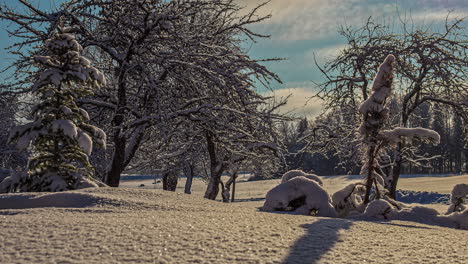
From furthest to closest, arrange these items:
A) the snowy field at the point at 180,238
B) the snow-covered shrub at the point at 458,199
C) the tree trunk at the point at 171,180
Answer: the tree trunk at the point at 171,180 → the snow-covered shrub at the point at 458,199 → the snowy field at the point at 180,238

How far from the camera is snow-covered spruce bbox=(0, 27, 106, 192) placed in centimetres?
616

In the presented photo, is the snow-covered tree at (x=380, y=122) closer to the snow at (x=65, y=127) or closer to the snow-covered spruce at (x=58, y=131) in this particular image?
the snow-covered spruce at (x=58, y=131)

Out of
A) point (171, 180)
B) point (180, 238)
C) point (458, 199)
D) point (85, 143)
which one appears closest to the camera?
point (180, 238)

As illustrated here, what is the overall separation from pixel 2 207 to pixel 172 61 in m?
4.13

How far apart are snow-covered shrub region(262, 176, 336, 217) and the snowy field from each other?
211 cm

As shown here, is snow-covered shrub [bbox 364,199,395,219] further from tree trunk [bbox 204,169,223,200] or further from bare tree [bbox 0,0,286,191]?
tree trunk [bbox 204,169,223,200]

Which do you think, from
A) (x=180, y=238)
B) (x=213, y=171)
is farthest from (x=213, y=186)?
(x=180, y=238)

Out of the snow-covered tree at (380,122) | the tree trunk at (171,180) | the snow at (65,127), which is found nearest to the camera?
the snow at (65,127)

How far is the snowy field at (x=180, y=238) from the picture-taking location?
2.67 metres

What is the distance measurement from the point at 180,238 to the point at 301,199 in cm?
420

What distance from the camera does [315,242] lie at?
10.8 ft

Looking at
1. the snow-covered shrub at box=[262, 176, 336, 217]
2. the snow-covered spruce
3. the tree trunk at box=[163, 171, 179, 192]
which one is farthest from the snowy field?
the tree trunk at box=[163, 171, 179, 192]

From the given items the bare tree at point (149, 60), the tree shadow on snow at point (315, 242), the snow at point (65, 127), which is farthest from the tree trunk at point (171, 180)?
the tree shadow on snow at point (315, 242)

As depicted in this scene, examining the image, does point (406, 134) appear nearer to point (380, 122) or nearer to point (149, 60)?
point (380, 122)
